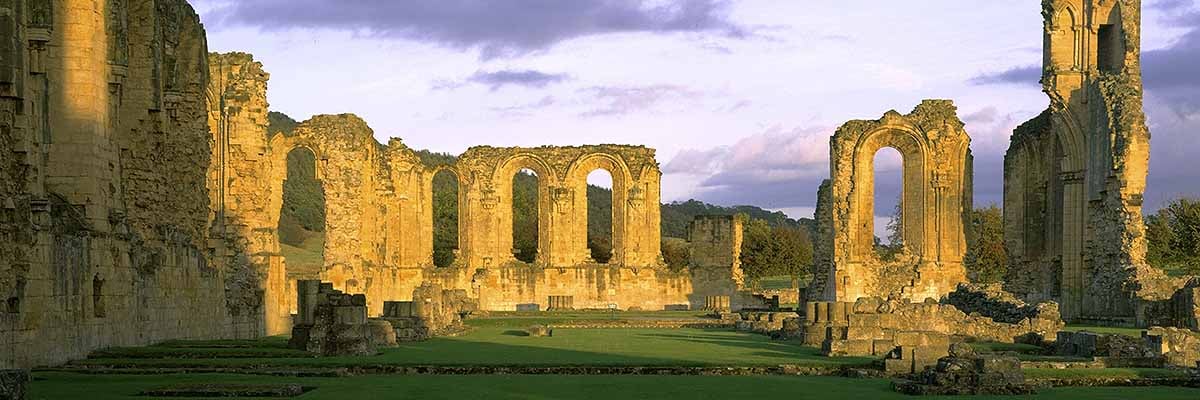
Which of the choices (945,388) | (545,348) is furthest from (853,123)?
(945,388)

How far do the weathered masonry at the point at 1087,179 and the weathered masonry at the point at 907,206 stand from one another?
1.66 m

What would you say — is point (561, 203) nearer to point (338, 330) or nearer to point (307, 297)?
point (307, 297)

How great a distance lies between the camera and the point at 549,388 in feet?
49.9

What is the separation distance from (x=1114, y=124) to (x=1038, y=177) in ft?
22.4

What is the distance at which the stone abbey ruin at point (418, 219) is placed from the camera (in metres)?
19.2

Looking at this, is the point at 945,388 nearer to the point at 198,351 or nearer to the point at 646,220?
the point at 198,351

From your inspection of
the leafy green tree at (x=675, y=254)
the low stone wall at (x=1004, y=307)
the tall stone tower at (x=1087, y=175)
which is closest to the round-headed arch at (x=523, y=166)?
the tall stone tower at (x=1087, y=175)

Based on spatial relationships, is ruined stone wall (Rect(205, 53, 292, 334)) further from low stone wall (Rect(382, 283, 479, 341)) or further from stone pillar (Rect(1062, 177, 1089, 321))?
stone pillar (Rect(1062, 177, 1089, 321))

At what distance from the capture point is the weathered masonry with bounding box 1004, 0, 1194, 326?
3247 cm

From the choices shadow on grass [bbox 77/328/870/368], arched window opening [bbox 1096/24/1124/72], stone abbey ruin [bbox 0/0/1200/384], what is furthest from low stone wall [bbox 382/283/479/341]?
arched window opening [bbox 1096/24/1124/72]

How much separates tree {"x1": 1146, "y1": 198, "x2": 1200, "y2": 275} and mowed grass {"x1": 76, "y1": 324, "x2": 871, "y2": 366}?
27.2m

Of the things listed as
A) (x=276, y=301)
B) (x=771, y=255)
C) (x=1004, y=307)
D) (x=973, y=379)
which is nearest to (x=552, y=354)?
(x=973, y=379)

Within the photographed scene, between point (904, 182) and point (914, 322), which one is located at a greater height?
point (904, 182)

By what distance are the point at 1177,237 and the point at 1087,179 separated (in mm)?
17164
